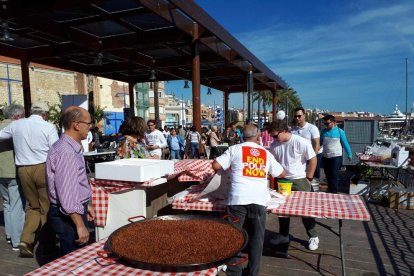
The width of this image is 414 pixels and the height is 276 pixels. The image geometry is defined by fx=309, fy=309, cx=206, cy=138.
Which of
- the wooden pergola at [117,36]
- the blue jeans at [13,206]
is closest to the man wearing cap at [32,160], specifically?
the blue jeans at [13,206]

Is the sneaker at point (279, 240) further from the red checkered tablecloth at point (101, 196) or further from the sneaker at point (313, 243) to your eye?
the red checkered tablecloth at point (101, 196)

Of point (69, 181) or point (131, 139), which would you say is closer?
point (69, 181)

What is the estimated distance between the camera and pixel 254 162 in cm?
296

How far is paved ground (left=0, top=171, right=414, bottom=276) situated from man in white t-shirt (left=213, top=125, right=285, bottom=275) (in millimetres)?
788

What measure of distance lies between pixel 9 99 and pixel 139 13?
26.8 metres

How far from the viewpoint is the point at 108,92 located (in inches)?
1743

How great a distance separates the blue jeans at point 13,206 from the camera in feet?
13.6

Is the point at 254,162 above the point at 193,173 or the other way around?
above

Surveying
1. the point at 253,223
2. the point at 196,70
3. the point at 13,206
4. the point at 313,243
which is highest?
the point at 196,70

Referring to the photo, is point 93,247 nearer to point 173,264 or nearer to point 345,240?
point 173,264

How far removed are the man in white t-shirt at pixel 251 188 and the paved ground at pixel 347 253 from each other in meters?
0.79

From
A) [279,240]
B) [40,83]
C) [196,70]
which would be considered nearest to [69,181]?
[279,240]

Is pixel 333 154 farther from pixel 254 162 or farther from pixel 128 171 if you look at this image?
pixel 128 171

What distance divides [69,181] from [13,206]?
267 centimetres
